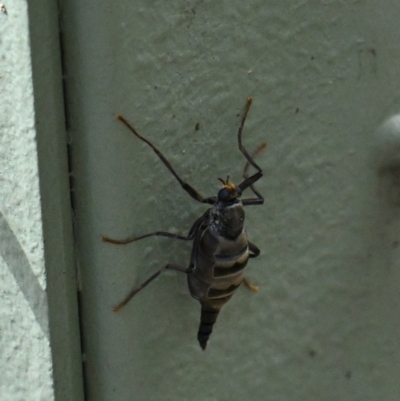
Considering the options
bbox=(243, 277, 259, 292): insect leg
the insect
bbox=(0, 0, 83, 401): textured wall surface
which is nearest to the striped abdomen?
the insect

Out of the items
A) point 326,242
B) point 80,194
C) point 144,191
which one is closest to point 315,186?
point 326,242

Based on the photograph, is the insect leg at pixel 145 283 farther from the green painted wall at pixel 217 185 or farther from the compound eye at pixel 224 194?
the compound eye at pixel 224 194

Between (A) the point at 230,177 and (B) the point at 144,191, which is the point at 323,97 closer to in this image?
(A) the point at 230,177

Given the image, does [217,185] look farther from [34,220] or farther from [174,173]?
[34,220]

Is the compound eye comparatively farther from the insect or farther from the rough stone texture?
the rough stone texture

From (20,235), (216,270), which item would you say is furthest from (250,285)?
(20,235)
